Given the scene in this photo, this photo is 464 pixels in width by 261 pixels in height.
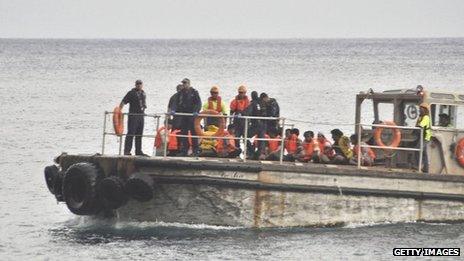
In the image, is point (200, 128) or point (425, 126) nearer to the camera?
point (425, 126)

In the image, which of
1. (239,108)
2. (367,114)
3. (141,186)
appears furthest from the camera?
(367,114)

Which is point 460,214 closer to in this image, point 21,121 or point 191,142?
point 191,142

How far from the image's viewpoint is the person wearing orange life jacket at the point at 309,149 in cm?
2341

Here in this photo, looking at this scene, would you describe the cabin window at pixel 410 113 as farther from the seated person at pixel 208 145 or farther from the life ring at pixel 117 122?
the life ring at pixel 117 122

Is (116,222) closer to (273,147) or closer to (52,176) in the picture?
(52,176)

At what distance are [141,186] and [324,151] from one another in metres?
3.73

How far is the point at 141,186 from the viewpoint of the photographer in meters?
22.0

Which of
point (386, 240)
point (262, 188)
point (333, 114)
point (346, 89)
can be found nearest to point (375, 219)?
point (386, 240)

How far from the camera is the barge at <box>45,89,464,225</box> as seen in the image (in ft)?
72.7

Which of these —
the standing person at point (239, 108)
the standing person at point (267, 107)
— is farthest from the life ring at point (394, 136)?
the standing person at point (239, 108)

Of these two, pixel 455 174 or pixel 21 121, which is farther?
pixel 21 121

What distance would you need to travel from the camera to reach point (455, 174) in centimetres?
2356

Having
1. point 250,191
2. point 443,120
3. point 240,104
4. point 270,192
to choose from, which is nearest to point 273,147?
point 240,104

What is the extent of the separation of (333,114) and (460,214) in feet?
91.1
